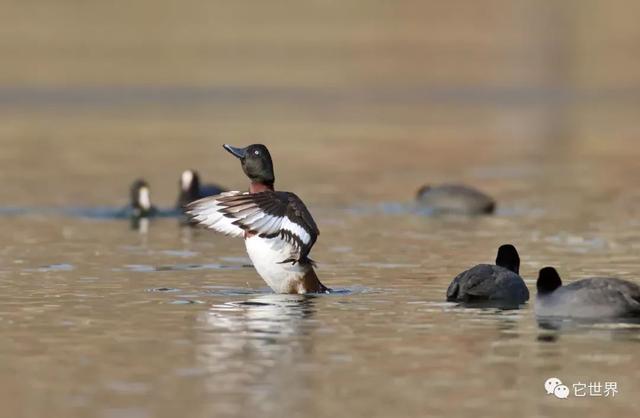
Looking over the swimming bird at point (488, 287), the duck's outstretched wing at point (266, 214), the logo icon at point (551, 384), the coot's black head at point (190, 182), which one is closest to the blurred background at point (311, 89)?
the coot's black head at point (190, 182)

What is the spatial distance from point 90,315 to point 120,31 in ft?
201

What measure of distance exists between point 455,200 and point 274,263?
31.5 ft

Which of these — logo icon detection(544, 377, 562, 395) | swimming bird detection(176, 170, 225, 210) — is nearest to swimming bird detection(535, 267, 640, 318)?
logo icon detection(544, 377, 562, 395)

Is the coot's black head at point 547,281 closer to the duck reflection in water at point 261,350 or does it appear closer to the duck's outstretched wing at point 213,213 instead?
the duck reflection in water at point 261,350

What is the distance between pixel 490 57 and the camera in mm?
69938

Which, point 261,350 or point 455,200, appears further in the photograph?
point 455,200

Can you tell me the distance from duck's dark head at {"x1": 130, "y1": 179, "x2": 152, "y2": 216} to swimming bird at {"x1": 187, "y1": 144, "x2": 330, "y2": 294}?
27.8 feet

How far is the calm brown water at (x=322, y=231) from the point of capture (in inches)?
471

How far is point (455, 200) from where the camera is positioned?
25000 mm

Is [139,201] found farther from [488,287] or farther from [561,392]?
[561,392]

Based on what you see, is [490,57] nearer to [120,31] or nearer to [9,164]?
[120,31]

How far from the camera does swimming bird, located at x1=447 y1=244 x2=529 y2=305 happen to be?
1549 cm

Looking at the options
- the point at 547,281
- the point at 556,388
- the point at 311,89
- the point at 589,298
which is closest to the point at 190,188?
the point at 547,281

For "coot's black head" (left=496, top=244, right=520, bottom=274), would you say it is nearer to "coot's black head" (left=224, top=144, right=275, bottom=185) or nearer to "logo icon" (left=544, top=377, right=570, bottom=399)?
"coot's black head" (left=224, top=144, right=275, bottom=185)
